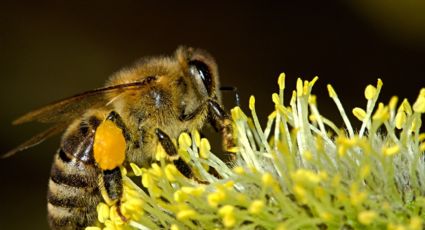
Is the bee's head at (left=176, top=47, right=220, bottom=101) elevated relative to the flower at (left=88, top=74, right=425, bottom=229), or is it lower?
elevated

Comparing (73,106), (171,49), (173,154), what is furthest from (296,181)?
(171,49)

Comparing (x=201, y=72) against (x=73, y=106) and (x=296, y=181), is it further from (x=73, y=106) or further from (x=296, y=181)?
(x=296, y=181)

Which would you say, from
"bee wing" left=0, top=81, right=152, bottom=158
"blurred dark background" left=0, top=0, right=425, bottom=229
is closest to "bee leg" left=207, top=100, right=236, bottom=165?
"bee wing" left=0, top=81, right=152, bottom=158

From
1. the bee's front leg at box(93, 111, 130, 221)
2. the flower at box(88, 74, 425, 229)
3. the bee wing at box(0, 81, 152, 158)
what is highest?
the bee wing at box(0, 81, 152, 158)

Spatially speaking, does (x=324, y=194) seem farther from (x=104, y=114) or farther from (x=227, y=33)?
(x=227, y=33)

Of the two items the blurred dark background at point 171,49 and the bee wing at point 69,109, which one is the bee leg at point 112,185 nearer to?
the bee wing at point 69,109

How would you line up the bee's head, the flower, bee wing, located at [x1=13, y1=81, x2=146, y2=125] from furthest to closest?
the bee's head → bee wing, located at [x1=13, y1=81, x2=146, y2=125] → the flower

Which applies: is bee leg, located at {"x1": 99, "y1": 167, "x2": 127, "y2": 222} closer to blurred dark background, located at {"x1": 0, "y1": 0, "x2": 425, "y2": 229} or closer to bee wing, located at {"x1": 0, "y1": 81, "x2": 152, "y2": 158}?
bee wing, located at {"x1": 0, "y1": 81, "x2": 152, "y2": 158}

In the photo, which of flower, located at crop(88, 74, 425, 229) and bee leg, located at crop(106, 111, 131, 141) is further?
bee leg, located at crop(106, 111, 131, 141)
